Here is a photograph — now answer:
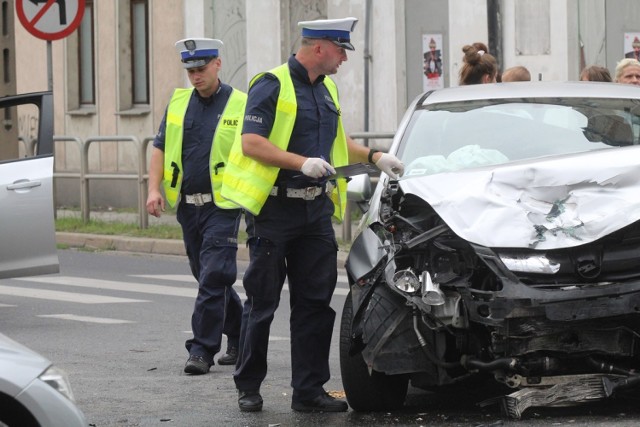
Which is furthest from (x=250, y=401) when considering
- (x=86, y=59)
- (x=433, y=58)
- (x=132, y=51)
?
(x=86, y=59)

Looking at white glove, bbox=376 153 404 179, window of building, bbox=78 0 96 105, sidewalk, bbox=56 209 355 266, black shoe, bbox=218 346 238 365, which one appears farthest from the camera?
window of building, bbox=78 0 96 105

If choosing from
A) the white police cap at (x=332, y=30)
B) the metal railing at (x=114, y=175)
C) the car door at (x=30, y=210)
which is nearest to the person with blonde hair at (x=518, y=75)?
the car door at (x=30, y=210)

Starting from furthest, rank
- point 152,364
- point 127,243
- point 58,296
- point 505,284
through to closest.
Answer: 1. point 127,243
2. point 58,296
3. point 152,364
4. point 505,284

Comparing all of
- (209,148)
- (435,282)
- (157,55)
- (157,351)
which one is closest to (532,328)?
(435,282)

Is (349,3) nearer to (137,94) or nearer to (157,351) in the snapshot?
(137,94)

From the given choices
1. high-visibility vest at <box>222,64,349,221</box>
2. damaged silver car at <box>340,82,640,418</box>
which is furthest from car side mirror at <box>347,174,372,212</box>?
damaged silver car at <box>340,82,640,418</box>

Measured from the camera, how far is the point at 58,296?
13.6 metres

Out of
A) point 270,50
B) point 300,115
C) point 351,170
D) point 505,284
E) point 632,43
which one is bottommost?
point 505,284

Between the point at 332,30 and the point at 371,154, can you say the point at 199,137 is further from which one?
the point at 332,30

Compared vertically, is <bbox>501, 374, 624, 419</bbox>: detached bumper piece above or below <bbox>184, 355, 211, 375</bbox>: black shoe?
above

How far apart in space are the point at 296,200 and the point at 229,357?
2.11m

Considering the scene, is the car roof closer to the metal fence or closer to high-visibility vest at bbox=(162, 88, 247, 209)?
high-visibility vest at bbox=(162, 88, 247, 209)

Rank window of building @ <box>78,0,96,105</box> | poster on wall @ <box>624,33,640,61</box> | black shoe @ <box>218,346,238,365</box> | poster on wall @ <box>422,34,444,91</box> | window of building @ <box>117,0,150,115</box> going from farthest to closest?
1. window of building @ <box>78,0,96,105</box>
2. window of building @ <box>117,0,150,115</box>
3. poster on wall @ <box>422,34,444,91</box>
4. poster on wall @ <box>624,33,640,61</box>
5. black shoe @ <box>218,346,238,365</box>

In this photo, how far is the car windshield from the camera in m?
8.20
